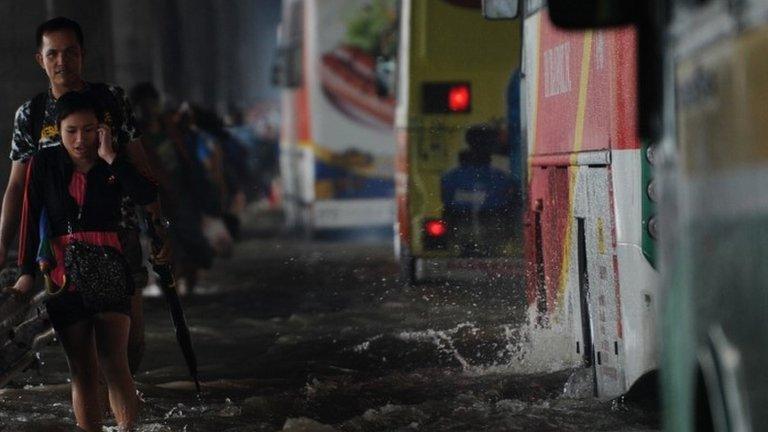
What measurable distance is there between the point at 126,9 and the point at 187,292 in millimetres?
17405

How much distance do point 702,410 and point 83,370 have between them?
3293 mm

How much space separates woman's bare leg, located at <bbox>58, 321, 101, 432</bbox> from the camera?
24.2 feet

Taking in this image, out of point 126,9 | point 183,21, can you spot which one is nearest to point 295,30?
point 126,9

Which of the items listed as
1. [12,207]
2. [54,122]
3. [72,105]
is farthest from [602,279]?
[12,207]

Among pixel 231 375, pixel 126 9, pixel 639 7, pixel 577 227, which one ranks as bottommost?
pixel 231 375

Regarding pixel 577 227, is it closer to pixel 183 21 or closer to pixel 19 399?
pixel 19 399

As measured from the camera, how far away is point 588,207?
313 inches

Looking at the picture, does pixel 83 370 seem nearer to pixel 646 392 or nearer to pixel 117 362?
pixel 117 362

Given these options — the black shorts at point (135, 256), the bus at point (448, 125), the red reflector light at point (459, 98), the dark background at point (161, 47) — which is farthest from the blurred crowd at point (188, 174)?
the black shorts at point (135, 256)

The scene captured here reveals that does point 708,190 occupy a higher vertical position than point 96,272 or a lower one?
higher

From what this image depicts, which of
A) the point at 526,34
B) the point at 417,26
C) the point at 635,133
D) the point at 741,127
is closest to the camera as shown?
the point at 741,127

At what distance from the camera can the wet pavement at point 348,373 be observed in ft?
28.2

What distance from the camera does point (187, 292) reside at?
17.1 meters

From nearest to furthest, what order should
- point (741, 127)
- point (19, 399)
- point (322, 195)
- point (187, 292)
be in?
point (741, 127) < point (19, 399) < point (187, 292) < point (322, 195)
